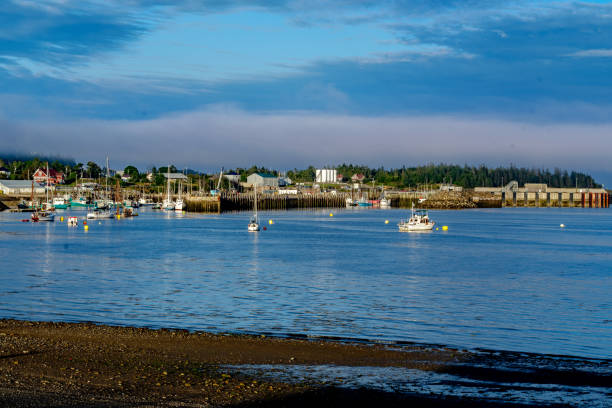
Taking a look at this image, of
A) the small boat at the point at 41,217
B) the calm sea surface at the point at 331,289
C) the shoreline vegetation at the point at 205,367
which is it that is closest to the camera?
the shoreline vegetation at the point at 205,367

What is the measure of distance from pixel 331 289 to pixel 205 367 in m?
23.3

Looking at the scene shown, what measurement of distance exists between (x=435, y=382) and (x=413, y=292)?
22.9 meters

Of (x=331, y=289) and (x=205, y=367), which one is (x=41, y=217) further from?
(x=205, y=367)

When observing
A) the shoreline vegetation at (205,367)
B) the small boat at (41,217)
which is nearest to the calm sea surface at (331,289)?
the shoreline vegetation at (205,367)

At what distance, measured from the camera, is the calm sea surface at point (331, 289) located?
2964 cm

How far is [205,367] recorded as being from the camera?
811 inches

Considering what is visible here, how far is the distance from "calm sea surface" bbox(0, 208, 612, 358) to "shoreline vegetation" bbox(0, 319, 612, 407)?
2875 mm

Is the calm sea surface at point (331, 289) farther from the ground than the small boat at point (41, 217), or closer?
closer

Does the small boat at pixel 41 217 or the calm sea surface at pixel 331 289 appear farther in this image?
the small boat at pixel 41 217

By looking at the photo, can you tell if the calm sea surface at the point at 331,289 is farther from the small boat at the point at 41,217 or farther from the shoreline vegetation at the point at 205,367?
the small boat at the point at 41,217

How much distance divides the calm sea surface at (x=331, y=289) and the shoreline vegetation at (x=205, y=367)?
288 cm

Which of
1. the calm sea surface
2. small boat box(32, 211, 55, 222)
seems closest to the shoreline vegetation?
the calm sea surface

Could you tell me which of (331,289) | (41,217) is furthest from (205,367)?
(41,217)

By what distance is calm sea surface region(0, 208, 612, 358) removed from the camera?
2964 centimetres
